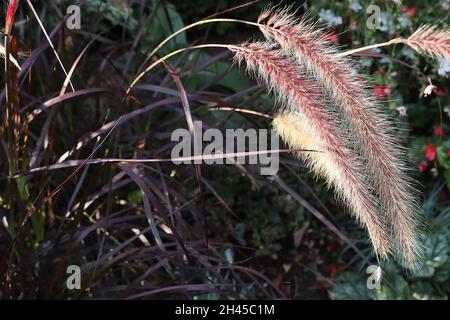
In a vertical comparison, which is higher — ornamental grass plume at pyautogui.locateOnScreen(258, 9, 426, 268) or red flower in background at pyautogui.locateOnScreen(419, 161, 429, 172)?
ornamental grass plume at pyautogui.locateOnScreen(258, 9, 426, 268)

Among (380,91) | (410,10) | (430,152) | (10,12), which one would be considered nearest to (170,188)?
(10,12)

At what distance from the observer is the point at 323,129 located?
1795mm

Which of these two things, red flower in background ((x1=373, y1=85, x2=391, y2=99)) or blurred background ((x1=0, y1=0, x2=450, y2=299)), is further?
red flower in background ((x1=373, y1=85, x2=391, y2=99))

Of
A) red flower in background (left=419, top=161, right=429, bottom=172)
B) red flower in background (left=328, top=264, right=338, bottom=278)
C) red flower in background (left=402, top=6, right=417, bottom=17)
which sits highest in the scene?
red flower in background (left=402, top=6, right=417, bottom=17)

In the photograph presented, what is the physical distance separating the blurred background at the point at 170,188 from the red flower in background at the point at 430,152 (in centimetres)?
1

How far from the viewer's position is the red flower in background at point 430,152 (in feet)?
12.0

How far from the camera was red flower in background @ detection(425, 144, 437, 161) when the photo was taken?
3643mm

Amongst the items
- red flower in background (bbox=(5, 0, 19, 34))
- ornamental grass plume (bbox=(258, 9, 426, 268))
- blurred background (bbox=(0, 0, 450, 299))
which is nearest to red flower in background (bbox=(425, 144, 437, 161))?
blurred background (bbox=(0, 0, 450, 299))

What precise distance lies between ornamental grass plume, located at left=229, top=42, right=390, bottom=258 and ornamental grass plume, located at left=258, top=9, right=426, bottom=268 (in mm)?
35

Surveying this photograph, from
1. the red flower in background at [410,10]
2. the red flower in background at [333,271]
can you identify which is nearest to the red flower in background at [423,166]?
the red flower in background at [333,271]

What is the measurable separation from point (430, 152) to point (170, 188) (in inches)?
62.2

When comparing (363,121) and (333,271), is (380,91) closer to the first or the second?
(333,271)

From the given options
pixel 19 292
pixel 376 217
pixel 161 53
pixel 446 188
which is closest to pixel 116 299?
pixel 19 292

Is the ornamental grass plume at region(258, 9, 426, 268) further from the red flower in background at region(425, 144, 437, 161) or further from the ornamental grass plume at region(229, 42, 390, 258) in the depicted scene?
the red flower in background at region(425, 144, 437, 161)
